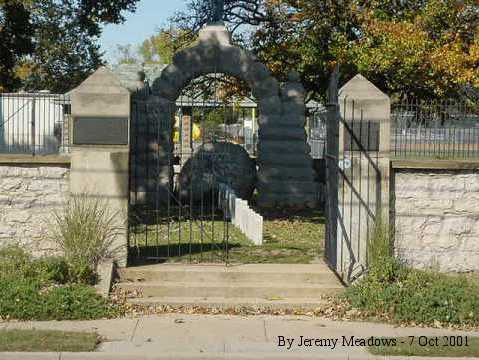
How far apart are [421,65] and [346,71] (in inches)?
106

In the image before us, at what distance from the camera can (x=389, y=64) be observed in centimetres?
2634

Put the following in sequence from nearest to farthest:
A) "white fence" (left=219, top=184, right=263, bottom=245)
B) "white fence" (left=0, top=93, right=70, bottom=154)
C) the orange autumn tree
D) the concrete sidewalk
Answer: the concrete sidewalk → "white fence" (left=219, top=184, right=263, bottom=245) → the orange autumn tree → "white fence" (left=0, top=93, right=70, bottom=154)

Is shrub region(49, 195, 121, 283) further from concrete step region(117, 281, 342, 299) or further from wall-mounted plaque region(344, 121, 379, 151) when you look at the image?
wall-mounted plaque region(344, 121, 379, 151)

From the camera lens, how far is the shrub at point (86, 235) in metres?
10.9

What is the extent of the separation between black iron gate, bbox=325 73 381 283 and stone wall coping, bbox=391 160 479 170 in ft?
1.57

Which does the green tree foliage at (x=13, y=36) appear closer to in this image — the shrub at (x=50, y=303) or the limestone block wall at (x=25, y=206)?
the limestone block wall at (x=25, y=206)

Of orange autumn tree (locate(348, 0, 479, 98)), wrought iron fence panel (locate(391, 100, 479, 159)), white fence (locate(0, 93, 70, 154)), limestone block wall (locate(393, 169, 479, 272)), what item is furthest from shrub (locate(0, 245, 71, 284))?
orange autumn tree (locate(348, 0, 479, 98))

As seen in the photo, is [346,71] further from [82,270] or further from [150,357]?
[150,357]

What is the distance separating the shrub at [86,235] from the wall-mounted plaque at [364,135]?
3.27 meters

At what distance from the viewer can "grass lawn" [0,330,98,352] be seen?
8523 mm

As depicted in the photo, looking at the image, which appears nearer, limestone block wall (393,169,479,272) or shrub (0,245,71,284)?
shrub (0,245,71,284)

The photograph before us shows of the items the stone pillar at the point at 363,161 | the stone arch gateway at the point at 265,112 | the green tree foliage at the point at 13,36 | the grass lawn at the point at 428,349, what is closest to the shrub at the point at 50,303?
the grass lawn at the point at 428,349

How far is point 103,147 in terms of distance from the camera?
1141 cm

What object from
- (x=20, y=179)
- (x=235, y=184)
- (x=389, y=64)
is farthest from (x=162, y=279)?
(x=389, y=64)
